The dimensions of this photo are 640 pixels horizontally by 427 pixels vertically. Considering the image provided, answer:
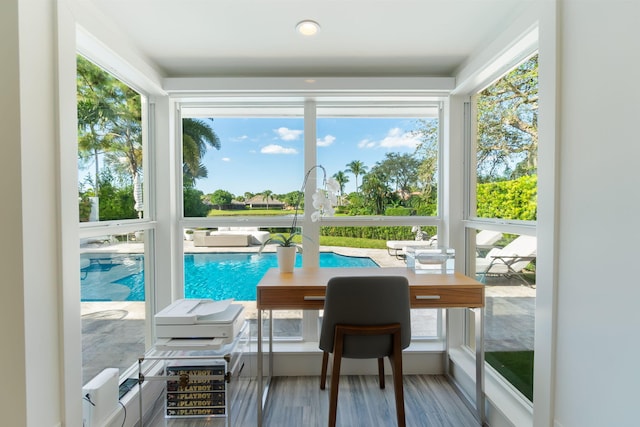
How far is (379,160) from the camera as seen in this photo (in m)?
2.42

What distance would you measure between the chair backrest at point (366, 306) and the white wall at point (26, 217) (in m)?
1.20

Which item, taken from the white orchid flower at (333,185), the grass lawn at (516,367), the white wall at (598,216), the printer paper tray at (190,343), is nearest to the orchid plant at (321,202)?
the white orchid flower at (333,185)

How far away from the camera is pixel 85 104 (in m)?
1.61

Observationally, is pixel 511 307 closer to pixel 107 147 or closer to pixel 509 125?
pixel 509 125

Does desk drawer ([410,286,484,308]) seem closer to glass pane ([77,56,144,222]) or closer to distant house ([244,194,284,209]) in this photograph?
distant house ([244,194,284,209])

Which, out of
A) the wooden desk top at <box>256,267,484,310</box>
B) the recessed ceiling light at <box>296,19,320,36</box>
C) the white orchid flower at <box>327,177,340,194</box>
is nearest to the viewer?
the recessed ceiling light at <box>296,19,320,36</box>

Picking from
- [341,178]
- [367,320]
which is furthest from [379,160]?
[367,320]

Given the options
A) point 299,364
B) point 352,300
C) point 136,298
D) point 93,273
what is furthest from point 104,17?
point 299,364

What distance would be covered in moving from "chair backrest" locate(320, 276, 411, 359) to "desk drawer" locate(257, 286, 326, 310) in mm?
181

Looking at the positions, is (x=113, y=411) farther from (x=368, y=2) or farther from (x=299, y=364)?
(x=368, y=2)

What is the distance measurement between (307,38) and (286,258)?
4.73 feet

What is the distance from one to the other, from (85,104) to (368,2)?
1602 mm

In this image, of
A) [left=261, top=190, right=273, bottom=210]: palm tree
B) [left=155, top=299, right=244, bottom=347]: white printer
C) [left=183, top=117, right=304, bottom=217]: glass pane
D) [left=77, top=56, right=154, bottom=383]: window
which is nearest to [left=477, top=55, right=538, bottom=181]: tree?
[left=183, top=117, right=304, bottom=217]: glass pane

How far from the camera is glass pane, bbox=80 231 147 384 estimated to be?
1.61 metres
